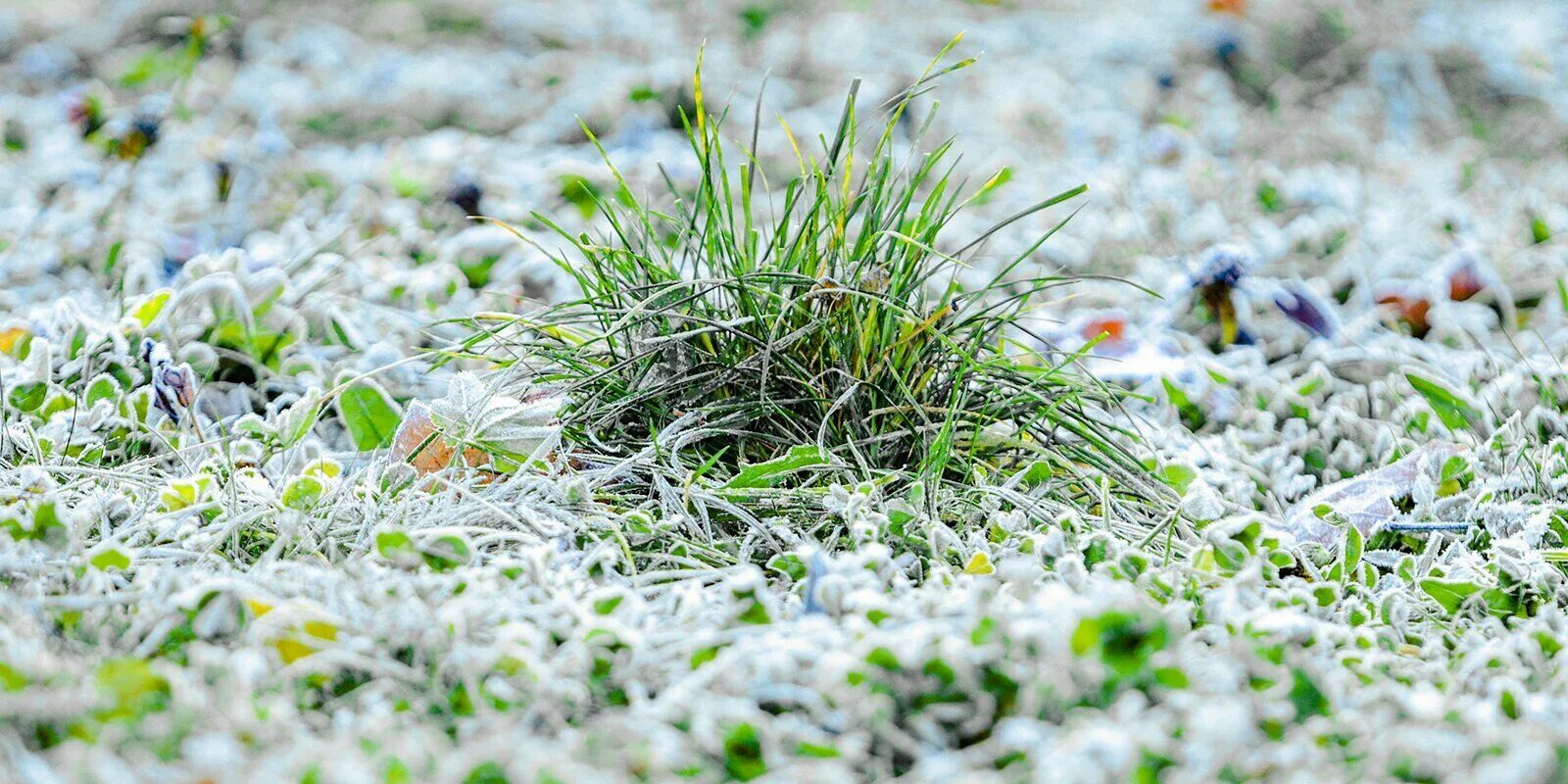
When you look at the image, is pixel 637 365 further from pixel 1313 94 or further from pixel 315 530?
pixel 1313 94

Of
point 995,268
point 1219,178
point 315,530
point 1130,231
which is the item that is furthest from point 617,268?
Answer: point 1219,178

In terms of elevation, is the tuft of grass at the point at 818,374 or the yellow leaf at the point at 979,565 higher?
the tuft of grass at the point at 818,374

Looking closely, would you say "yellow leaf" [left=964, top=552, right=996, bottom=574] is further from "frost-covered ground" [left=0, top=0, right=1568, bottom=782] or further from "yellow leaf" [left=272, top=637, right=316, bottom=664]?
"yellow leaf" [left=272, top=637, right=316, bottom=664]

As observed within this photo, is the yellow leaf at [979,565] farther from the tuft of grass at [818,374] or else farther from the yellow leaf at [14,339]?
the yellow leaf at [14,339]

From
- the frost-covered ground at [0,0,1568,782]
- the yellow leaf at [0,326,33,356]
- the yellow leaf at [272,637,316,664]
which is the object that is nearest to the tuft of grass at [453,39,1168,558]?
the frost-covered ground at [0,0,1568,782]

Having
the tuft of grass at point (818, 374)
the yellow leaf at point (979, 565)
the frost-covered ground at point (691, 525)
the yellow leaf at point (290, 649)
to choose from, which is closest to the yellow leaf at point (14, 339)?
the frost-covered ground at point (691, 525)

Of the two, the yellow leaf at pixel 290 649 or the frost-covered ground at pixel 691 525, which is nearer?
the frost-covered ground at pixel 691 525

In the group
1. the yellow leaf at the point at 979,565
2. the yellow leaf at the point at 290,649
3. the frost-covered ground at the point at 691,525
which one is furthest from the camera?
the yellow leaf at the point at 979,565
